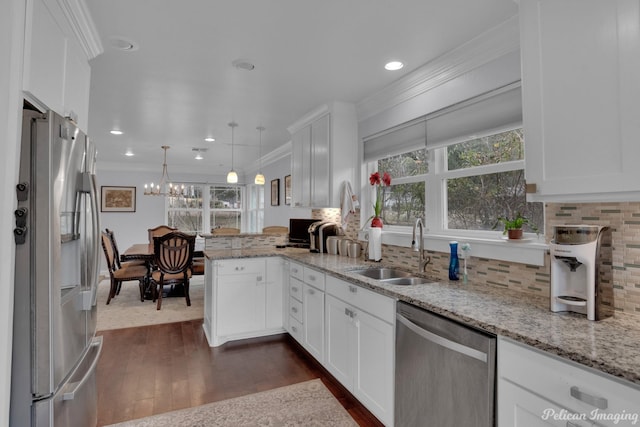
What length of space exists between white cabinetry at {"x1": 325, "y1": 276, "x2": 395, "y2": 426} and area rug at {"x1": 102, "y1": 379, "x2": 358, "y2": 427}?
0.18m

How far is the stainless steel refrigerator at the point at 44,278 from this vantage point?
52.4 inches

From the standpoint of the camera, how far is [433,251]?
8.25ft

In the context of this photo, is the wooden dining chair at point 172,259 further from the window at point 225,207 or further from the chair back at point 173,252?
the window at point 225,207

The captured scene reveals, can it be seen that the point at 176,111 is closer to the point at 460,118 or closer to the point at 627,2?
the point at 460,118

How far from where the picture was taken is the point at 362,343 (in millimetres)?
2152

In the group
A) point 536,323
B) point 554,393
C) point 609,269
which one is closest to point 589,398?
point 554,393

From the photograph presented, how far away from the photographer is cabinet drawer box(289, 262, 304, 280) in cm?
311

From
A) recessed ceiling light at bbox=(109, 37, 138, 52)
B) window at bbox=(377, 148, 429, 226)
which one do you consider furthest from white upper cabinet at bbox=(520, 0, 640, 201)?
recessed ceiling light at bbox=(109, 37, 138, 52)

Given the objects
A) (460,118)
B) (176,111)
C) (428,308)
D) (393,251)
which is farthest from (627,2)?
(176,111)

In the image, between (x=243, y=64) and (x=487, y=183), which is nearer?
(x=487, y=183)

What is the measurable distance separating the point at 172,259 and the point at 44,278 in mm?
3453

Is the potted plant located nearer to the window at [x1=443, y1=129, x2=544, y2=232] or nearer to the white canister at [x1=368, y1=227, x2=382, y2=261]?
the window at [x1=443, y1=129, x2=544, y2=232]

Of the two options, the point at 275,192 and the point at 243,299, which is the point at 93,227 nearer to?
the point at 243,299

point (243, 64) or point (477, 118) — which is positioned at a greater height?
point (243, 64)
